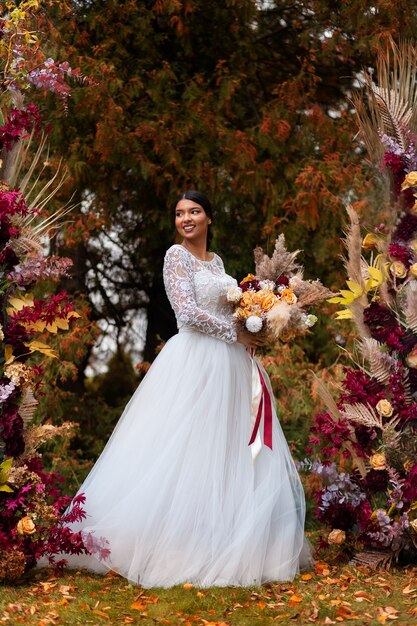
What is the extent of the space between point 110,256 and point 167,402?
4310mm

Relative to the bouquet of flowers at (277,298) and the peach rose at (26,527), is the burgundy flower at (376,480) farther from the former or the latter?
the peach rose at (26,527)

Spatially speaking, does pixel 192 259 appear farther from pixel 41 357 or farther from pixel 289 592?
pixel 41 357

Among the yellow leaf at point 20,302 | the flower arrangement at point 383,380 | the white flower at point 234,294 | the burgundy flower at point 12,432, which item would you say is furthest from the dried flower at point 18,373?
the flower arrangement at point 383,380

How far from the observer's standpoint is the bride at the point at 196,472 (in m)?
4.57

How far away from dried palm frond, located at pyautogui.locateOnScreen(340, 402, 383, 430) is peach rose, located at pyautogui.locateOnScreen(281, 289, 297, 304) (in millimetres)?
729

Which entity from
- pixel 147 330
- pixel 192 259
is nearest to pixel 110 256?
pixel 147 330

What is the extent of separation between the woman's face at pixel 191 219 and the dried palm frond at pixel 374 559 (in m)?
2.13

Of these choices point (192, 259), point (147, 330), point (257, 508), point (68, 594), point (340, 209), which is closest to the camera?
point (68, 594)

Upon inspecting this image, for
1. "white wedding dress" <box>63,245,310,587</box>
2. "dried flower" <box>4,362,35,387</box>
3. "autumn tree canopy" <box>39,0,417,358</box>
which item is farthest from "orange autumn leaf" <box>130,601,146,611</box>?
"autumn tree canopy" <box>39,0,417,358</box>

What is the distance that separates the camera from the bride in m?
4.57

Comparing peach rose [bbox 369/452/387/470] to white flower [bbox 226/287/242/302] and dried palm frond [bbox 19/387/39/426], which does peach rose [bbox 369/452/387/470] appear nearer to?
white flower [bbox 226/287/242/302]

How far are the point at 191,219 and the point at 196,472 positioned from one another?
1.52 m

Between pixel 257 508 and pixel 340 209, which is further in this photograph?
pixel 340 209

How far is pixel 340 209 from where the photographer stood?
25.0ft
